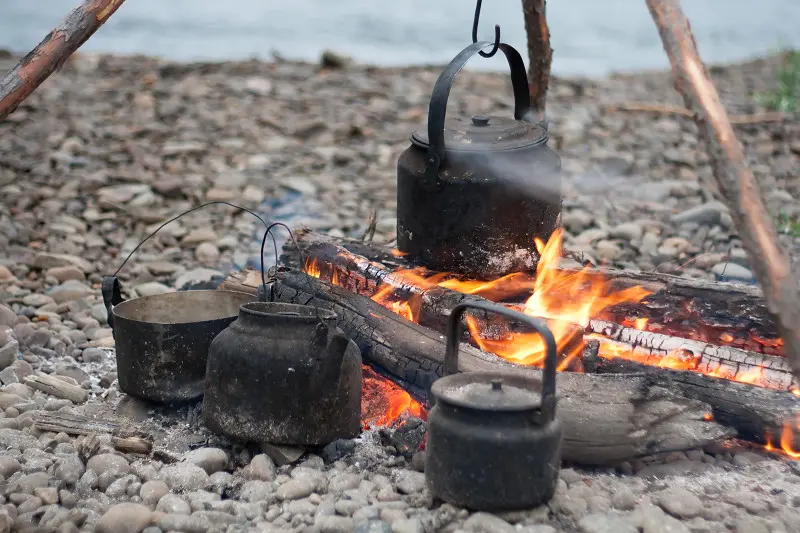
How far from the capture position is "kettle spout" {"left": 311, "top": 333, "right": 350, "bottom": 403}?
9.97 ft

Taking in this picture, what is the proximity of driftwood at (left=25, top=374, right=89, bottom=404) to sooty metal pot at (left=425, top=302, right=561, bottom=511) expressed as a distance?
176 cm

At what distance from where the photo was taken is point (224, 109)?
8945mm

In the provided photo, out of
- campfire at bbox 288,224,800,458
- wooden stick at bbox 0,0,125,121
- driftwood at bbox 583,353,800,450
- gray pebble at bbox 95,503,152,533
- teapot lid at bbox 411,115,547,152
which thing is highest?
wooden stick at bbox 0,0,125,121

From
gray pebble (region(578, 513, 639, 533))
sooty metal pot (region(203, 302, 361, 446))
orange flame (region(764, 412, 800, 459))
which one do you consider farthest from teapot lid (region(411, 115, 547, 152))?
gray pebble (region(578, 513, 639, 533))

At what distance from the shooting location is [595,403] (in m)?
3.04

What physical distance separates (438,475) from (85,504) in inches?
44.4

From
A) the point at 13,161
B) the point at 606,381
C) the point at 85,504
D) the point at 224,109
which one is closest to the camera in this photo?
the point at 85,504

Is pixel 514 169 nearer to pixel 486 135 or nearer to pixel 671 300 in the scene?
pixel 486 135

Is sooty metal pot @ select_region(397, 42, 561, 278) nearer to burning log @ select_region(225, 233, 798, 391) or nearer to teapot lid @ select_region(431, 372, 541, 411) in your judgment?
burning log @ select_region(225, 233, 798, 391)

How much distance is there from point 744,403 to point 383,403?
1327mm

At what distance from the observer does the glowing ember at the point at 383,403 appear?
3.42 metres

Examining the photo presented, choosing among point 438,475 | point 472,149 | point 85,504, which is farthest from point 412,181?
point 85,504

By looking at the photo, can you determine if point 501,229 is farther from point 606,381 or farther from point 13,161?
point 13,161

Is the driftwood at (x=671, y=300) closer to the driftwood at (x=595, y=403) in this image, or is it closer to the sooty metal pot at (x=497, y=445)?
the driftwood at (x=595, y=403)
